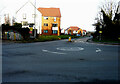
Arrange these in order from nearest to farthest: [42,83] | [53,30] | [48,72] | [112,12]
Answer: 1. [42,83]
2. [48,72]
3. [112,12]
4. [53,30]

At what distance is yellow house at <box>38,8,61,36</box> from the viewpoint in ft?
171

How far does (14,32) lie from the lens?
25.0 metres

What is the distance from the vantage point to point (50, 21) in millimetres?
53000

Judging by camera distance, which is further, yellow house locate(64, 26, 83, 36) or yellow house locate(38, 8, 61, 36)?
yellow house locate(64, 26, 83, 36)

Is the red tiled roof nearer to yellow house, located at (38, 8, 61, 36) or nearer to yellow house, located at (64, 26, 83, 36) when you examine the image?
yellow house, located at (38, 8, 61, 36)

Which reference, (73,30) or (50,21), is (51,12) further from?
(73,30)

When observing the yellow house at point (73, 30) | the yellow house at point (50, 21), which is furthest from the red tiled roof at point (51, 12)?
the yellow house at point (73, 30)

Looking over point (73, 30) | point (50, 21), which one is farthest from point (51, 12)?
point (73, 30)

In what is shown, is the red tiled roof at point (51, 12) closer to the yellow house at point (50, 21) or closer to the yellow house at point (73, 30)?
the yellow house at point (50, 21)

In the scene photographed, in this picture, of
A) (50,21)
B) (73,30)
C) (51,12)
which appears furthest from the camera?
(73,30)

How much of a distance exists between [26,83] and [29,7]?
4708cm

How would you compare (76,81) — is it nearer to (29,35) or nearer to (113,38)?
(29,35)

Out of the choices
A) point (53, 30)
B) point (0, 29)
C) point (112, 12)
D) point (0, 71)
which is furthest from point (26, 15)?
point (0, 71)

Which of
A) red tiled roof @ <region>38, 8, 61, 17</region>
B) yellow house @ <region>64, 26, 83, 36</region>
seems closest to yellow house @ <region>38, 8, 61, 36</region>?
red tiled roof @ <region>38, 8, 61, 17</region>
